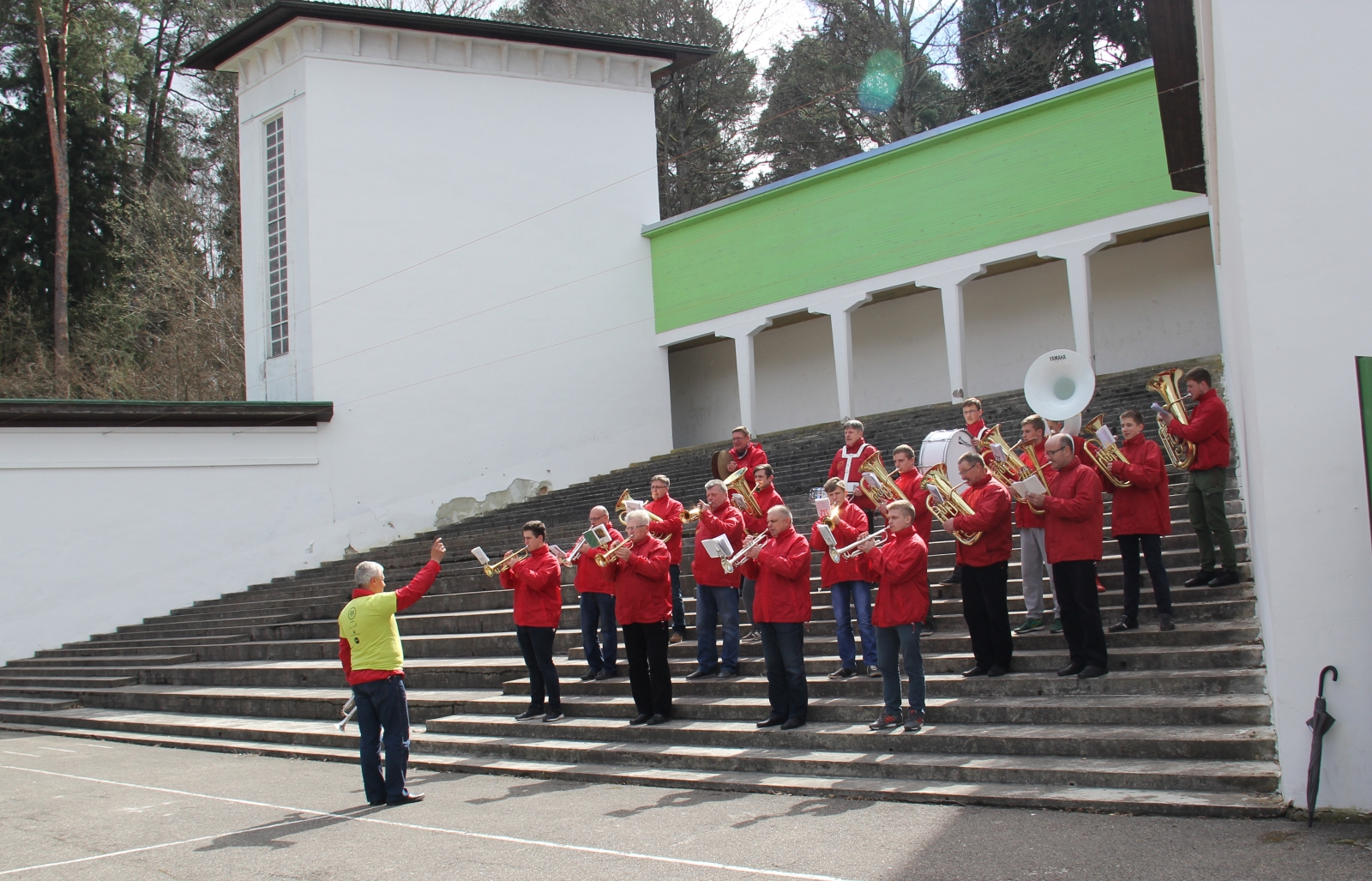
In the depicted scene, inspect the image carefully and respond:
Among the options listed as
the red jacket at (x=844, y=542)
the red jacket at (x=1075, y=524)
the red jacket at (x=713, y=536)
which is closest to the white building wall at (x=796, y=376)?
the red jacket at (x=713, y=536)

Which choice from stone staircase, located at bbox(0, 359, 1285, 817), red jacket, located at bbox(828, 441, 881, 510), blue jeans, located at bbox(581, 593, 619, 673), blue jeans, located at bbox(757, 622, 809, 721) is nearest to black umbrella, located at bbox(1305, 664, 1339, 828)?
stone staircase, located at bbox(0, 359, 1285, 817)

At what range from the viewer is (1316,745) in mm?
6047

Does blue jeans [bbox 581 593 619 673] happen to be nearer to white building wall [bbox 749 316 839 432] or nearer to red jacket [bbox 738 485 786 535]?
red jacket [bbox 738 485 786 535]

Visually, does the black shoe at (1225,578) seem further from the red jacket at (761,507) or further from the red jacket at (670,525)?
the red jacket at (670,525)

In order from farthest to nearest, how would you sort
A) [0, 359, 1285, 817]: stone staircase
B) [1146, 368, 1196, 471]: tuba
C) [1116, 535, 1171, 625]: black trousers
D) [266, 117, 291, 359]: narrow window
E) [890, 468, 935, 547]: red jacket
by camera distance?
[266, 117, 291, 359]: narrow window, [890, 468, 935, 547]: red jacket, [1146, 368, 1196, 471]: tuba, [1116, 535, 1171, 625]: black trousers, [0, 359, 1285, 817]: stone staircase

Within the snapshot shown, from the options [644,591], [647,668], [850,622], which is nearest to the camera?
[850,622]

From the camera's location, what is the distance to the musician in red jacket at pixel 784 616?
917 centimetres

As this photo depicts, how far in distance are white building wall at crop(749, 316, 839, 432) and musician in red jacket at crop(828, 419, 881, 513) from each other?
13251 millimetres

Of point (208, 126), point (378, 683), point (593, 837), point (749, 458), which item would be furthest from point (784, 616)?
point (208, 126)

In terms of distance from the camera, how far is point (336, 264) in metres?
22.9

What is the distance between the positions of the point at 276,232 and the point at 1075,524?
19.8 meters

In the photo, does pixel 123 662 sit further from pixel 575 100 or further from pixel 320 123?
pixel 575 100

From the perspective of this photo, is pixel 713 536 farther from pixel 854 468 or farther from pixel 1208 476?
pixel 1208 476

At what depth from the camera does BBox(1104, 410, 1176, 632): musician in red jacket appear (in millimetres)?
9023
